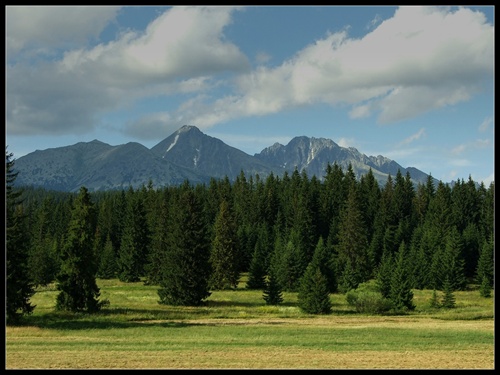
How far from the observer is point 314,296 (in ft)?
180

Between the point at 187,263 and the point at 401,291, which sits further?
the point at 187,263

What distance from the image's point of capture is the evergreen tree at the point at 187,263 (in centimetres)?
6097

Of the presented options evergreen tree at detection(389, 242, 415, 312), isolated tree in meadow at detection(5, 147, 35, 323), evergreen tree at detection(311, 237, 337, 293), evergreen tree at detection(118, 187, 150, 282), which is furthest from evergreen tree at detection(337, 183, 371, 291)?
isolated tree in meadow at detection(5, 147, 35, 323)

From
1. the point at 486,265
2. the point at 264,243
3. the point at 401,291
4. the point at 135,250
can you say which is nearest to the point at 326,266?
the point at 401,291

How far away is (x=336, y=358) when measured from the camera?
24.0 m

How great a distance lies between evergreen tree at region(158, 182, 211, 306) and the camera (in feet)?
200

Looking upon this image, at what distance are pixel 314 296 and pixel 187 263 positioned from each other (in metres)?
17.3

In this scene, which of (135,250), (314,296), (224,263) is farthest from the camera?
(135,250)

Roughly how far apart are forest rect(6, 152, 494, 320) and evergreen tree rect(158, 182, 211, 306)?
0.14 m

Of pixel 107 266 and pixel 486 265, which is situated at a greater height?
pixel 486 265

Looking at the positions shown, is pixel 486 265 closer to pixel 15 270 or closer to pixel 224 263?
pixel 224 263

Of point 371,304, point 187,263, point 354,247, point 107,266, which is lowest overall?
point 371,304

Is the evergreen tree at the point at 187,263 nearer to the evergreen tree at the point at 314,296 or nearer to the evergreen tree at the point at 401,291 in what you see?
the evergreen tree at the point at 314,296

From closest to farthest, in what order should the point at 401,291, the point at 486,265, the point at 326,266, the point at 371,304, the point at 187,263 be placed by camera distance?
the point at 371,304, the point at 401,291, the point at 187,263, the point at 326,266, the point at 486,265
